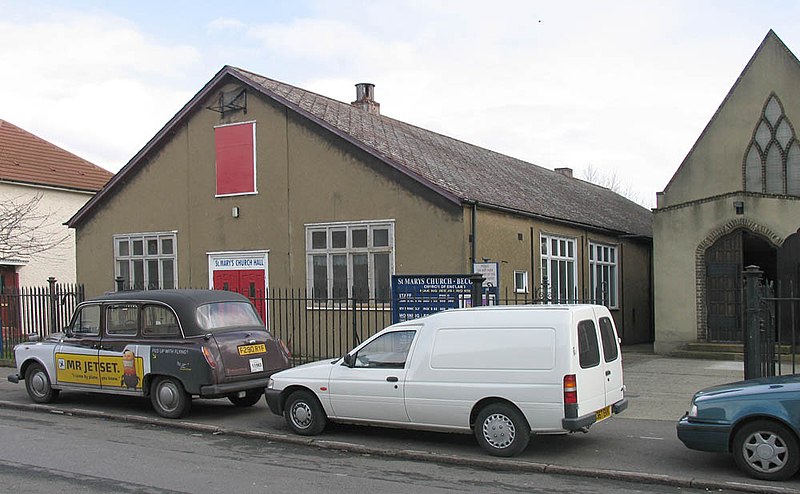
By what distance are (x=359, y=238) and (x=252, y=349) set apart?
23.7ft

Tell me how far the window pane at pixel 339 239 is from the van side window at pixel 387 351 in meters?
9.09

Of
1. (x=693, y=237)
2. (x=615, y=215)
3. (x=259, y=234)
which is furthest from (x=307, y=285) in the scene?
(x=615, y=215)

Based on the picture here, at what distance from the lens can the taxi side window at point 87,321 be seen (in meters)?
12.6

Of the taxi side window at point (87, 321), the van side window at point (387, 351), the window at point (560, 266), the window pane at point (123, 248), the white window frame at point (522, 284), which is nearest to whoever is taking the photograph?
the van side window at point (387, 351)

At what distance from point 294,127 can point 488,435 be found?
1213cm

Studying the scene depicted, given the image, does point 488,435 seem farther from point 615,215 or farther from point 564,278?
point 615,215

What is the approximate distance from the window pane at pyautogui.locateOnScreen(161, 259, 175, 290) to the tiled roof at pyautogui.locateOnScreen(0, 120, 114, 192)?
9.89m

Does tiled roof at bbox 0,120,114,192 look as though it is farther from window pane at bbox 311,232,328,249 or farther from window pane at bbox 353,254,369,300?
window pane at bbox 353,254,369,300

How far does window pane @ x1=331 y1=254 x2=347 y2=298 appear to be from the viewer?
750 inches

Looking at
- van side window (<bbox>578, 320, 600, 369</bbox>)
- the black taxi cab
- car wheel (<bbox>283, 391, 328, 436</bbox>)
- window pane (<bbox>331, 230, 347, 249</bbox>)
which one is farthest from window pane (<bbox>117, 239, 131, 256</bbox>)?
van side window (<bbox>578, 320, 600, 369</bbox>)

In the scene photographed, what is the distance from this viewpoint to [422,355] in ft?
31.4

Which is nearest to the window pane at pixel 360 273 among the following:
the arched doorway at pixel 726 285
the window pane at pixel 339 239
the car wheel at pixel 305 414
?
the window pane at pixel 339 239

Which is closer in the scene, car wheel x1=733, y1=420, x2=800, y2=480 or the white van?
car wheel x1=733, y1=420, x2=800, y2=480

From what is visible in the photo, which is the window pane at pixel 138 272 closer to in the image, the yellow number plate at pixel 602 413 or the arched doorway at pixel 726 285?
the arched doorway at pixel 726 285
